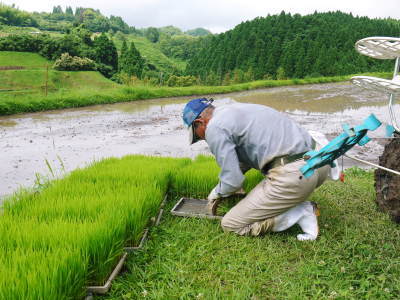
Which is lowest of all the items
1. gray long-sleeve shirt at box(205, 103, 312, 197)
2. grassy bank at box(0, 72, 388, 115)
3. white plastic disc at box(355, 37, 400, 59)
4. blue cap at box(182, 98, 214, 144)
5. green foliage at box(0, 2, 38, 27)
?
grassy bank at box(0, 72, 388, 115)

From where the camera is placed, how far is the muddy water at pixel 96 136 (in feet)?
15.2

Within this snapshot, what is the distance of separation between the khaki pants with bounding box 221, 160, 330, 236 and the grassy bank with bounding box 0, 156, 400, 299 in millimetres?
97

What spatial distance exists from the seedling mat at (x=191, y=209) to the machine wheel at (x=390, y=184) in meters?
1.33

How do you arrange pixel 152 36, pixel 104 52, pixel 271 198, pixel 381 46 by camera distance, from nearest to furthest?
pixel 381 46, pixel 271 198, pixel 104 52, pixel 152 36

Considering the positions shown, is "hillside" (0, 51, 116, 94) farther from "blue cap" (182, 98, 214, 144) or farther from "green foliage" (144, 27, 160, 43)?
"green foliage" (144, 27, 160, 43)

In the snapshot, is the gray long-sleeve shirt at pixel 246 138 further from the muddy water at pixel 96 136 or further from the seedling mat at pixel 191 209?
the muddy water at pixel 96 136

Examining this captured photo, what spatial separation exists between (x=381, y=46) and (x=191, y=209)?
1.91m

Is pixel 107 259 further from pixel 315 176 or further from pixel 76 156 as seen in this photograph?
pixel 76 156

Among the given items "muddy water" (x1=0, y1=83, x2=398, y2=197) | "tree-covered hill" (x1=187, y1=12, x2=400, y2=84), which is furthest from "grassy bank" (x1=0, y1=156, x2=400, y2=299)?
"tree-covered hill" (x1=187, y1=12, x2=400, y2=84)

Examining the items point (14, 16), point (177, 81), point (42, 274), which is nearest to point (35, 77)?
point (177, 81)

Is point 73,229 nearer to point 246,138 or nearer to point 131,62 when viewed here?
point 246,138

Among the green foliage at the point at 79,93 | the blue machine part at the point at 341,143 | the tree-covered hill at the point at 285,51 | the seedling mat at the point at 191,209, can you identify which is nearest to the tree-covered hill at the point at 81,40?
the green foliage at the point at 79,93

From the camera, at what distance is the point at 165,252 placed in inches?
92.3

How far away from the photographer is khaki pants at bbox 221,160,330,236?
2387mm
